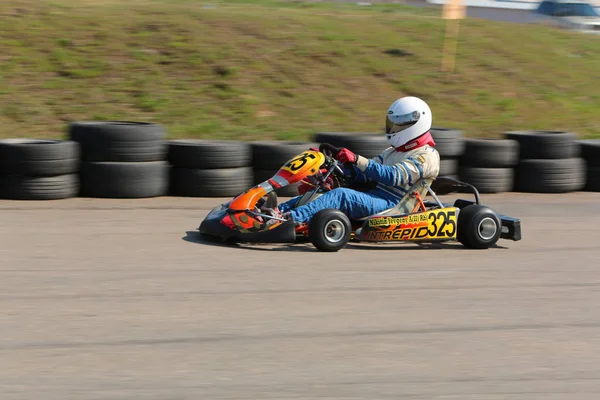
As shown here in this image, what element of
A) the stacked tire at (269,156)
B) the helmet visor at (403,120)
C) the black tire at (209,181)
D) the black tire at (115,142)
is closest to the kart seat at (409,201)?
the helmet visor at (403,120)

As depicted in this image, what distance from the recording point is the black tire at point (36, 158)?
8.16 meters

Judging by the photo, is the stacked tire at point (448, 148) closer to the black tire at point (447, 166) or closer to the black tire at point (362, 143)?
the black tire at point (447, 166)

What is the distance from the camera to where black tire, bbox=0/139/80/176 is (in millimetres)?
8164

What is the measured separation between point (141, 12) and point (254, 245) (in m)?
9.05

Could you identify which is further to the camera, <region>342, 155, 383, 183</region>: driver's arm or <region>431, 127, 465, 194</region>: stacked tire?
<region>431, 127, 465, 194</region>: stacked tire

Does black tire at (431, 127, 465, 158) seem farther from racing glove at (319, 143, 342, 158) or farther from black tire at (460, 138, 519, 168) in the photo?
racing glove at (319, 143, 342, 158)

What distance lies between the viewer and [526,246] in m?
7.01

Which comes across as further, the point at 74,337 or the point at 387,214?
the point at 387,214

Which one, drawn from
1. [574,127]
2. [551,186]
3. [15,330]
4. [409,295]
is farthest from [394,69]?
[15,330]

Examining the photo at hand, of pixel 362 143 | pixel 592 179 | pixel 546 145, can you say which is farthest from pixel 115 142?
pixel 592 179

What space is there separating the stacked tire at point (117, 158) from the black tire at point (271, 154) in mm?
963

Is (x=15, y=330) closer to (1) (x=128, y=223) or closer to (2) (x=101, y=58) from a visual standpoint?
(1) (x=128, y=223)

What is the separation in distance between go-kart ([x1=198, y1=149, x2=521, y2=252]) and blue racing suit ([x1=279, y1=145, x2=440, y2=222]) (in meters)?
0.06

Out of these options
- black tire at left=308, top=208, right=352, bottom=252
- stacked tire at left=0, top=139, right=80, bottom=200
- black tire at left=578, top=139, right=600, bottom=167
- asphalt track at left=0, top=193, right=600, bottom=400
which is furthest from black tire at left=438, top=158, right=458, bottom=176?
stacked tire at left=0, top=139, right=80, bottom=200
